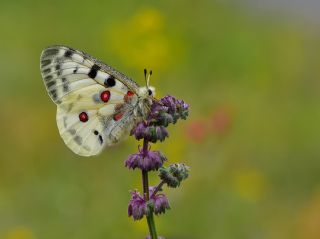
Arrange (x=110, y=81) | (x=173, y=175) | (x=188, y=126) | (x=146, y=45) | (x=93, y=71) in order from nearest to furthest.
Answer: (x=173, y=175), (x=110, y=81), (x=93, y=71), (x=188, y=126), (x=146, y=45)

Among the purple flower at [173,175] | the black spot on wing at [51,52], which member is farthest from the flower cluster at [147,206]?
the black spot on wing at [51,52]

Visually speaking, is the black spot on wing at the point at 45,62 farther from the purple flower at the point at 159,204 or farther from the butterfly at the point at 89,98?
the purple flower at the point at 159,204

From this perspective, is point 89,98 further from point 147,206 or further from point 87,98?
point 147,206

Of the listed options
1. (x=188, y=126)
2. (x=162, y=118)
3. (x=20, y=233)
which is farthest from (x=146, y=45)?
(x=162, y=118)

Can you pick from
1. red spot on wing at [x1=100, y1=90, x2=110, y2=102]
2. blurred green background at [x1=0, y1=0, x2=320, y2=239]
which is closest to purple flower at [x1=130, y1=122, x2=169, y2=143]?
red spot on wing at [x1=100, y1=90, x2=110, y2=102]

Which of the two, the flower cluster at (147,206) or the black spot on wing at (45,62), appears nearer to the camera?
the flower cluster at (147,206)

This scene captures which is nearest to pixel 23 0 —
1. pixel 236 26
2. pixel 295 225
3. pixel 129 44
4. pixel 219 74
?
pixel 236 26
